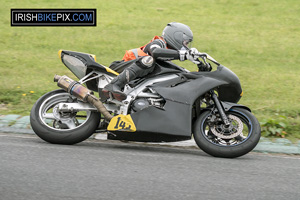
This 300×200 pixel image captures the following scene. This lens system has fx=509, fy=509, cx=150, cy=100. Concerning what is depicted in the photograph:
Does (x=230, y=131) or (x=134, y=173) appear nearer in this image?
(x=134, y=173)

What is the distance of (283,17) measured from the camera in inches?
521

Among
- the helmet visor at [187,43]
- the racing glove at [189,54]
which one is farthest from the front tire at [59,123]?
the helmet visor at [187,43]

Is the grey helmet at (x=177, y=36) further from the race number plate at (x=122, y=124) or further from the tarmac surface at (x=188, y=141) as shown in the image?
the tarmac surface at (x=188, y=141)

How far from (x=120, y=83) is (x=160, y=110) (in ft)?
1.90

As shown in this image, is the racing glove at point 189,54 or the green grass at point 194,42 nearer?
the racing glove at point 189,54

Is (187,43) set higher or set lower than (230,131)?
higher

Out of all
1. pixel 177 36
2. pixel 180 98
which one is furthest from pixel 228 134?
pixel 177 36

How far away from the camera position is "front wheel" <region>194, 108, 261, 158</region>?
5656 millimetres

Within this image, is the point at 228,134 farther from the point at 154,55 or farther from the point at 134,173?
the point at 134,173

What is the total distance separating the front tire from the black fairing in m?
0.56

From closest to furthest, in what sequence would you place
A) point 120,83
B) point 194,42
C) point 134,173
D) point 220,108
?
point 134,173
point 220,108
point 120,83
point 194,42

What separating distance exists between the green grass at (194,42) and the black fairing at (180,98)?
1.72 m

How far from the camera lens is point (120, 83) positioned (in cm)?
593

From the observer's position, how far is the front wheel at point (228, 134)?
18.6ft
